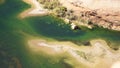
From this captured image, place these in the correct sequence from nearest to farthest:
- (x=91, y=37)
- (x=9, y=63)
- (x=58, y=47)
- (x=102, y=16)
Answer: (x=9, y=63) < (x=58, y=47) < (x=91, y=37) < (x=102, y=16)

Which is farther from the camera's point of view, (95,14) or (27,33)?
(95,14)

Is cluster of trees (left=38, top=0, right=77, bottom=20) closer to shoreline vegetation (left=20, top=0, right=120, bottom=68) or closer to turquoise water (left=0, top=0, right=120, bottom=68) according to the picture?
turquoise water (left=0, top=0, right=120, bottom=68)

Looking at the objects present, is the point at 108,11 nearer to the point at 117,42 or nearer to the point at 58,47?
the point at 117,42

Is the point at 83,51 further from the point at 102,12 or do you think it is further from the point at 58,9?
the point at 58,9

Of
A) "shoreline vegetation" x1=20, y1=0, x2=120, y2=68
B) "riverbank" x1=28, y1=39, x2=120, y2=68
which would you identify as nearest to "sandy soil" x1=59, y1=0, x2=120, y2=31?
"shoreline vegetation" x1=20, y1=0, x2=120, y2=68

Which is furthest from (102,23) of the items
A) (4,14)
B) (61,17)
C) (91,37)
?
(4,14)

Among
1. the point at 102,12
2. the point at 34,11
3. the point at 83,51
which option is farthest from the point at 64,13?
the point at 83,51
